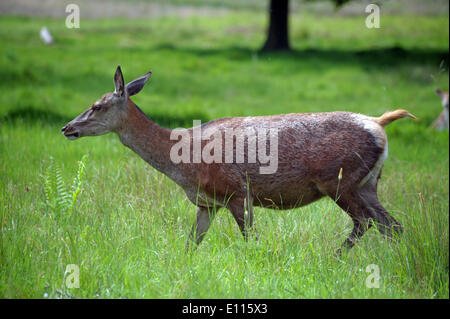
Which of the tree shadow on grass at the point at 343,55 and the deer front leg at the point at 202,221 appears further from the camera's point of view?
the tree shadow on grass at the point at 343,55

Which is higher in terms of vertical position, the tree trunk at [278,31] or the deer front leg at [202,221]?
the tree trunk at [278,31]

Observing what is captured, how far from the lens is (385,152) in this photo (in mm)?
5551

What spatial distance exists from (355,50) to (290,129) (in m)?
15.0

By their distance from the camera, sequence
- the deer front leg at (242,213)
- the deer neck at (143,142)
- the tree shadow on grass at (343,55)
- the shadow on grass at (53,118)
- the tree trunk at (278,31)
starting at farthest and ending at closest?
the tree trunk at (278,31) < the tree shadow on grass at (343,55) < the shadow on grass at (53,118) < the deer neck at (143,142) < the deer front leg at (242,213)

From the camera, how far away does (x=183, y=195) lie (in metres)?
6.96

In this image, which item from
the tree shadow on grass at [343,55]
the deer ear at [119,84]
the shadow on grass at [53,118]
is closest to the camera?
the deer ear at [119,84]

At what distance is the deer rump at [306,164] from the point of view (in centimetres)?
554

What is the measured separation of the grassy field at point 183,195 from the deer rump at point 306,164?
1.09 feet

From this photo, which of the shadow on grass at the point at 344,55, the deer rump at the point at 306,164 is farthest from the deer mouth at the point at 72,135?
the shadow on grass at the point at 344,55

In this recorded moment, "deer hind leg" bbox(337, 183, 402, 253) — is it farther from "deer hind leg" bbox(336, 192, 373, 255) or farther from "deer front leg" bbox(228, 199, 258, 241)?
"deer front leg" bbox(228, 199, 258, 241)

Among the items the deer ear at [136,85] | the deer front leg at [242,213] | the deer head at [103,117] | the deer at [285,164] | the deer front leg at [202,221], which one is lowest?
the deer front leg at [202,221]

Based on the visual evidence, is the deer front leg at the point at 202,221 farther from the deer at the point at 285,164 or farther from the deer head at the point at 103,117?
the deer head at the point at 103,117

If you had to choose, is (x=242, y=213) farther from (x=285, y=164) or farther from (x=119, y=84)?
(x=119, y=84)
